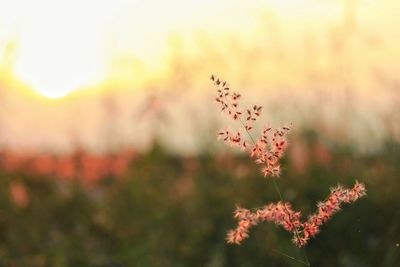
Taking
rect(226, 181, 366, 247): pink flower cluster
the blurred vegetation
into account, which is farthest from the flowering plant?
the blurred vegetation

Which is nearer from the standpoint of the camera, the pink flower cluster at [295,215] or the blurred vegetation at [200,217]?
the pink flower cluster at [295,215]

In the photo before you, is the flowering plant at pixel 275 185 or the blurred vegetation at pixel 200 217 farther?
the blurred vegetation at pixel 200 217

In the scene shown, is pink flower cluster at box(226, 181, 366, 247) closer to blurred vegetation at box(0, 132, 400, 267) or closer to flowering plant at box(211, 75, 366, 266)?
flowering plant at box(211, 75, 366, 266)

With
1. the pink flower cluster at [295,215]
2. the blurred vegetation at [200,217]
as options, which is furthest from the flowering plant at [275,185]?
the blurred vegetation at [200,217]

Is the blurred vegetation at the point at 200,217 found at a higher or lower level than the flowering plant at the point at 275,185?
higher

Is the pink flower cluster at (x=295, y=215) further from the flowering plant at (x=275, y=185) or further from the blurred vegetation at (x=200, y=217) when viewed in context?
the blurred vegetation at (x=200, y=217)

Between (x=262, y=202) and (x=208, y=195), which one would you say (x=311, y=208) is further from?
(x=208, y=195)


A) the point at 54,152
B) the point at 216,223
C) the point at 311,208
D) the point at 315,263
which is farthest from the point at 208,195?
the point at 54,152

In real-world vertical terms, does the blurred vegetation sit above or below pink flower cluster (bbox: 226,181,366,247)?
above
